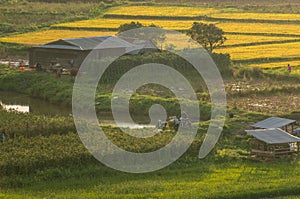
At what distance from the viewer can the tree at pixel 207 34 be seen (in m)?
32.4

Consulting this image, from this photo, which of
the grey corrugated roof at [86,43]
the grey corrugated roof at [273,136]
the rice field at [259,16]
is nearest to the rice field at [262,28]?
the rice field at [259,16]

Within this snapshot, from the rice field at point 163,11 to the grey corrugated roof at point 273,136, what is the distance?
27045 mm

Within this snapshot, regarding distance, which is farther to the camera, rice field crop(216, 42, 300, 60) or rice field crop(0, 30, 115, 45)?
rice field crop(0, 30, 115, 45)

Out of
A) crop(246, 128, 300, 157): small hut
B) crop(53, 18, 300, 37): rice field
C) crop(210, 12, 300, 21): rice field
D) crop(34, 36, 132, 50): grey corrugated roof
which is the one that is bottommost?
crop(246, 128, 300, 157): small hut

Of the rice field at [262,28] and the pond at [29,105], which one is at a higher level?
the rice field at [262,28]

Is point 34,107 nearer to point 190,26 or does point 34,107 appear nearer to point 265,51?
point 265,51

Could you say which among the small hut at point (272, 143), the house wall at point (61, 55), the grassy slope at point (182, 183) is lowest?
the grassy slope at point (182, 183)

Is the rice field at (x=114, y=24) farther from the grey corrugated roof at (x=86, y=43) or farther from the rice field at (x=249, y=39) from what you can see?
the grey corrugated roof at (x=86, y=43)

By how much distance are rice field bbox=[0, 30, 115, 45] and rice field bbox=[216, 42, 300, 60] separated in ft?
22.5

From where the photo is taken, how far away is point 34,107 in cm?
2570

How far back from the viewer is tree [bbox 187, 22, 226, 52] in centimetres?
3241

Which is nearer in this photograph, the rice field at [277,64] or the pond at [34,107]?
the pond at [34,107]

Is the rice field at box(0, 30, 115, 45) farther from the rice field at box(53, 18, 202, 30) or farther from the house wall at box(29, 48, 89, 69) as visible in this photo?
the house wall at box(29, 48, 89, 69)

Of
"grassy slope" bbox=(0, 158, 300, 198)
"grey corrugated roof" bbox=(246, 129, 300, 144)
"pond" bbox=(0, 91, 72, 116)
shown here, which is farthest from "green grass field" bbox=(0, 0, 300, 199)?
"grey corrugated roof" bbox=(246, 129, 300, 144)
